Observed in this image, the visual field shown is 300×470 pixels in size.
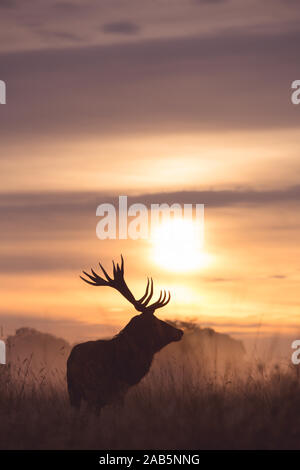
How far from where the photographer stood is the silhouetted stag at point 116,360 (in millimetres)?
13523

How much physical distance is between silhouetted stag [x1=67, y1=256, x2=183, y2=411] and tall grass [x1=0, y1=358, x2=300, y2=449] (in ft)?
0.90

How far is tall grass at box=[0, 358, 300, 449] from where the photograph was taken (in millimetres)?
11570

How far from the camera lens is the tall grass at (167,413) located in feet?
38.0

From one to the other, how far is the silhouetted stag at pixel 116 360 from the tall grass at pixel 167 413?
274 millimetres

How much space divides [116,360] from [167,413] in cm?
163

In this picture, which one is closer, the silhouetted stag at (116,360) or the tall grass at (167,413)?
the tall grass at (167,413)

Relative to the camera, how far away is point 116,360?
1366 cm

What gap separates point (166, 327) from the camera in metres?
14.1

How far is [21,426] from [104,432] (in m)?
1.47

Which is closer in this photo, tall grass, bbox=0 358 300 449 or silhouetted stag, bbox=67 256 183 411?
tall grass, bbox=0 358 300 449

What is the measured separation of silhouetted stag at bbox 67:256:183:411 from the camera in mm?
13523
